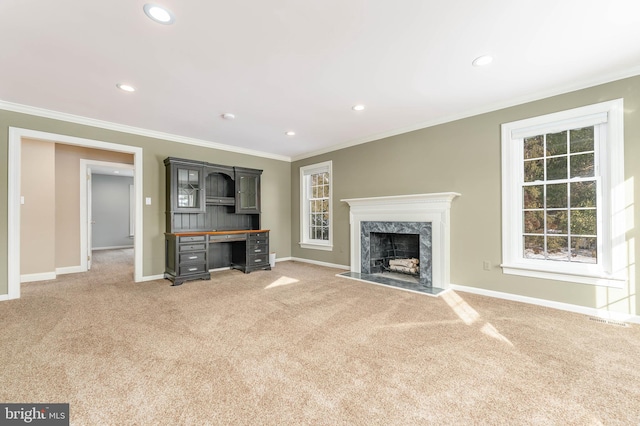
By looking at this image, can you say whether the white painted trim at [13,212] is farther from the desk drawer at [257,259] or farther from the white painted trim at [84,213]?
the desk drawer at [257,259]

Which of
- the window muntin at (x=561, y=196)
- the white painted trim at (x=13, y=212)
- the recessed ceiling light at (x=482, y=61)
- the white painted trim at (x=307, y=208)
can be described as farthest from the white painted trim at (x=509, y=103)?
the white painted trim at (x=13, y=212)

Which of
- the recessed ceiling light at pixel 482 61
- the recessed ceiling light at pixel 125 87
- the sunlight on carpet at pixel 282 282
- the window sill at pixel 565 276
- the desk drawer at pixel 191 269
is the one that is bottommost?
the sunlight on carpet at pixel 282 282

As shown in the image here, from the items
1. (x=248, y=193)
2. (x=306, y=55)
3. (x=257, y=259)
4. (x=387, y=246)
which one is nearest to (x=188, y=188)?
(x=248, y=193)

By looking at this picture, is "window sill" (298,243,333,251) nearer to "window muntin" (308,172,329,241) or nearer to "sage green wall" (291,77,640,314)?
"window muntin" (308,172,329,241)

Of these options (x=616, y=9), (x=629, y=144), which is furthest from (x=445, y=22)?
(x=629, y=144)

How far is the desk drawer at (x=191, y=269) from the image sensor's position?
4.36 metres

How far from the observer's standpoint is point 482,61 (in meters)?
2.58

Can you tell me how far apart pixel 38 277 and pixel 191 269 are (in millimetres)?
2675

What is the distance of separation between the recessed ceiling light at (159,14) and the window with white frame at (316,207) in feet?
13.0

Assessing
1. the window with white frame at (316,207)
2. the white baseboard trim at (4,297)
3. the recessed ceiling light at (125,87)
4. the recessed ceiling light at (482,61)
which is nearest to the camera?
the recessed ceiling light at (482,61)

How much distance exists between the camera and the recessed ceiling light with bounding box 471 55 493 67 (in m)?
2.52

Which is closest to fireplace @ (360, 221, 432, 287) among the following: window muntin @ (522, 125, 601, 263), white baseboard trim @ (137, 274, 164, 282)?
window muntin @ (522, 125, 601, 263)

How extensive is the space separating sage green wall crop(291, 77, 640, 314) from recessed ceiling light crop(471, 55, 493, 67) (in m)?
1.20

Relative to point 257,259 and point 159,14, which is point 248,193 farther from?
point 159,14
